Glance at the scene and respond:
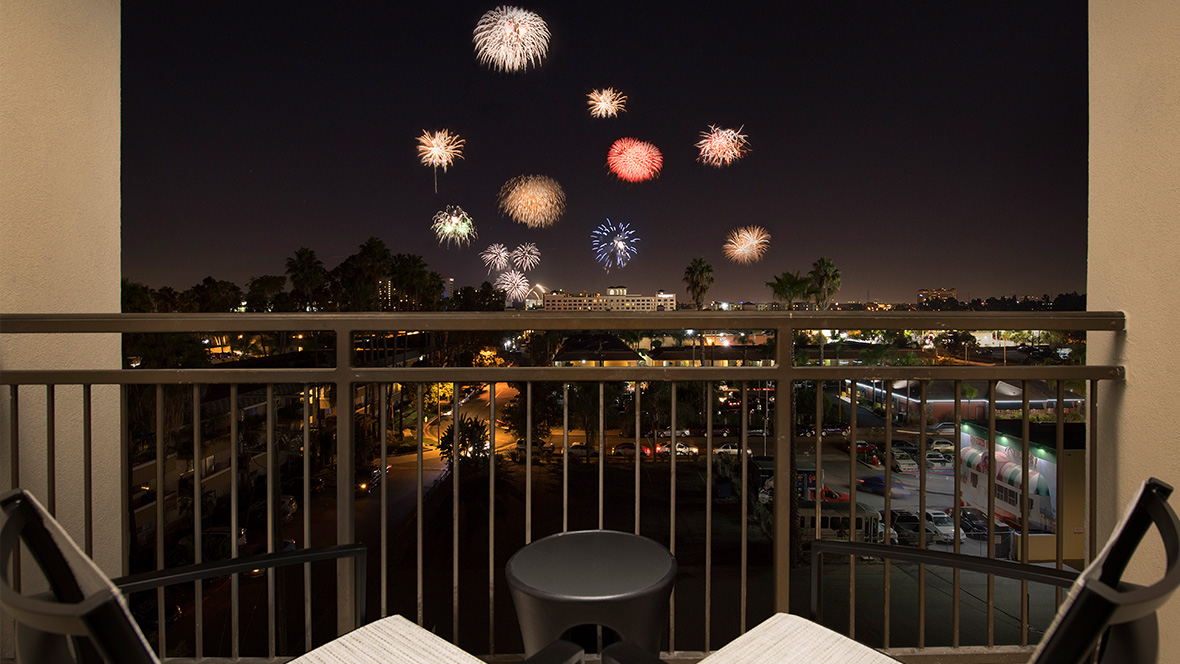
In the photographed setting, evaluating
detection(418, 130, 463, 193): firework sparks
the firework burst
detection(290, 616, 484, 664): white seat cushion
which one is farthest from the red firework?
detection(290, 616, 484, 664): white seat cushion

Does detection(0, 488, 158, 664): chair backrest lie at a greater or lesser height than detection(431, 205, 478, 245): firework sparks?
lesser

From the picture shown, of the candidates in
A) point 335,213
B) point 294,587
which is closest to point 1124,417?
point 294,587

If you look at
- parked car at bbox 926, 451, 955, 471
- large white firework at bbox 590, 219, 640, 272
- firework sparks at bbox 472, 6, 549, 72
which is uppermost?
firework sparks at bbox 472, 6, 549, 72

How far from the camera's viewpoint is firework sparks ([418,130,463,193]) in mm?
9500

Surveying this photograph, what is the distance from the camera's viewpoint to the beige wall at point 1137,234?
1.59 meters

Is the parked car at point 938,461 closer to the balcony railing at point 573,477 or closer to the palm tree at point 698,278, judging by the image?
the balcony railing at point 573,477

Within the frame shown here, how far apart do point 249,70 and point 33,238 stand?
38689 mm

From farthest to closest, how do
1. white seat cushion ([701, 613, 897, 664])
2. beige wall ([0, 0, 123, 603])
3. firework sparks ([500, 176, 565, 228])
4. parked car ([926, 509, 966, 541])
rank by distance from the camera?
1. parked car ([926, 509, 966, 541])
2. firework sparks ([500, 176, 565, 228])
3. beige wall ([0, 0, 123, 603])
4. white seat cushion ([701, 613, 897, 664])

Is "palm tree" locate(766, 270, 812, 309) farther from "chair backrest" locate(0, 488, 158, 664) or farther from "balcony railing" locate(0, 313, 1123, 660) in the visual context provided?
"chair backrest" locate(0, 488, 158, 664)

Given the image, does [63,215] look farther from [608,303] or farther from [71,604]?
[608,303]

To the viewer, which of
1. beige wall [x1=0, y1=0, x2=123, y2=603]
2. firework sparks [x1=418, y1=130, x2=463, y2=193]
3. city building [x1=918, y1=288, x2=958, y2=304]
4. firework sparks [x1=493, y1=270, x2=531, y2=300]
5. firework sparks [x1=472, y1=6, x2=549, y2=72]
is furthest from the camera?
city building [x1=918, y1=288, x2=958, y2=304]

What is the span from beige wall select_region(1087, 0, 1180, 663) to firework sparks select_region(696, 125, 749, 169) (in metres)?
8.67

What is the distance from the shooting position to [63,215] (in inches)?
79.8

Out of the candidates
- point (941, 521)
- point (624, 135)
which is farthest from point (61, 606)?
point (624, 135)
